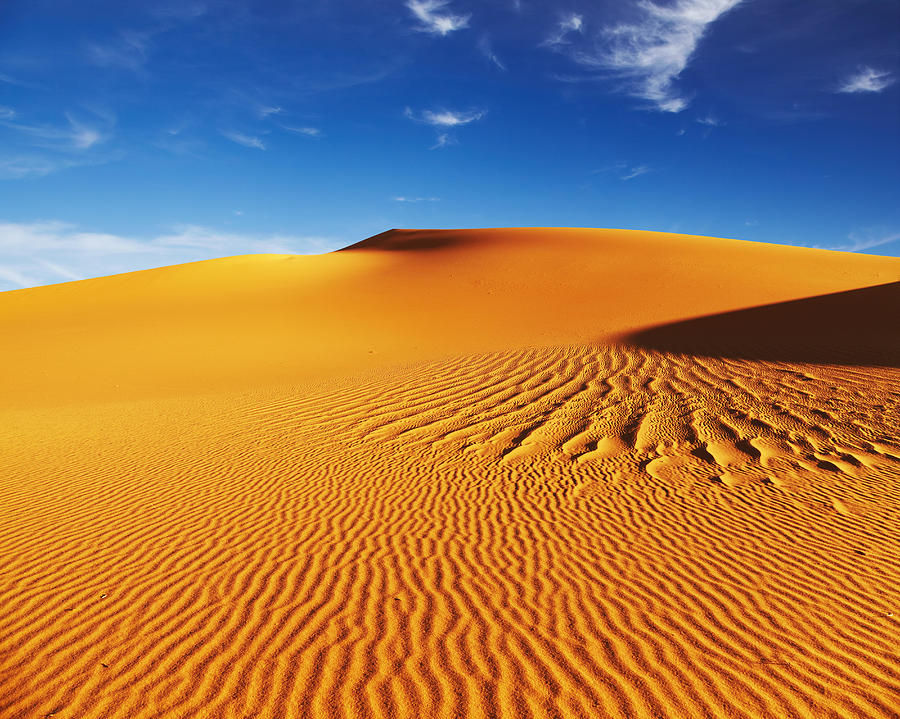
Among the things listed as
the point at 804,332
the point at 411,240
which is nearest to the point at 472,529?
the point at 804,332

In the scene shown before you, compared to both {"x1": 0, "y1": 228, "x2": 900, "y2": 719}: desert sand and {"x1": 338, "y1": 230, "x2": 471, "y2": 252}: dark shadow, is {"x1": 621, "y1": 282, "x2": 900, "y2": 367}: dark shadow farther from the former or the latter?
{"x1": 338, "y1": 230, "x2": 471, "y2": 252}: dark shadow

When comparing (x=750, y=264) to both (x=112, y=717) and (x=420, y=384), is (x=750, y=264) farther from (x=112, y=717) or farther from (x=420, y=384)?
(x=112, y=717)

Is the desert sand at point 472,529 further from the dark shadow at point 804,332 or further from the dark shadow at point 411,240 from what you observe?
the dark shadow at point 411,240

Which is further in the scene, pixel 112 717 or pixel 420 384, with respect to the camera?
pixel 420 384

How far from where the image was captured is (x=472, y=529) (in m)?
6.39

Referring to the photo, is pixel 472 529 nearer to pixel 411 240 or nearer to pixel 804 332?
pixel 804 332

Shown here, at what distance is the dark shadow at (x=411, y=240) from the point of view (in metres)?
43.7

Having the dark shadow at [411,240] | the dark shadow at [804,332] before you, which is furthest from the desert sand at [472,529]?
the dark shadow at [411,240]

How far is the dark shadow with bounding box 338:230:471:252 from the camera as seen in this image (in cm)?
4369

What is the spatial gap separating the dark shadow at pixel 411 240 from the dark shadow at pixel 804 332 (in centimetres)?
2615

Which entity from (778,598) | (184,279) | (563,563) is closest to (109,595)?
(563,563)

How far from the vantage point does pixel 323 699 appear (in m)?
3.51

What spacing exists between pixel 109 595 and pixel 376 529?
278 centimetres

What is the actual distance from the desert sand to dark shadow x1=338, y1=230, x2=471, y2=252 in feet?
85.5
